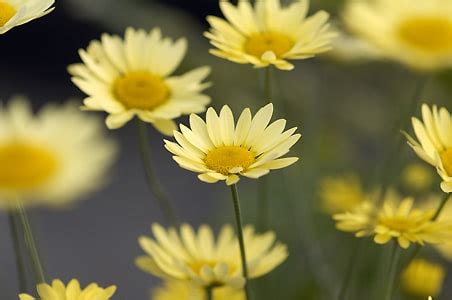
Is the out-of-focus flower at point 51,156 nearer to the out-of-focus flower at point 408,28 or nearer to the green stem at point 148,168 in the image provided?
the green stem at point 148,168

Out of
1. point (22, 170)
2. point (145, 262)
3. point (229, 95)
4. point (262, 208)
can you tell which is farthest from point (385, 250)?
point (229, 95)

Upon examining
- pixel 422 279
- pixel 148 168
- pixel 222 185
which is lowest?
pixel 422 279

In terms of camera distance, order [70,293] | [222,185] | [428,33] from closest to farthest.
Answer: [70,293] < [428,33] < [222,185]

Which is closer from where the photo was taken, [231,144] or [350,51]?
[231,144]

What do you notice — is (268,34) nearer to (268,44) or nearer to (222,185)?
(268,44)

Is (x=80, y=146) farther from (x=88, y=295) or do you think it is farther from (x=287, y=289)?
(x=88, y=295)

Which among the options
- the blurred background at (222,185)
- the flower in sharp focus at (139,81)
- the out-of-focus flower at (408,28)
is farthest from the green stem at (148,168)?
the out-of-focus flower at (408,28)

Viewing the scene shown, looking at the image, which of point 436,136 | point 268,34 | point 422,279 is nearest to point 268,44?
point 268,34
